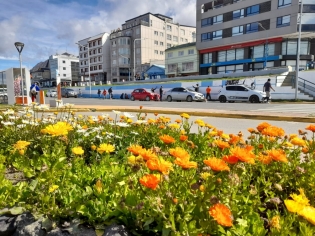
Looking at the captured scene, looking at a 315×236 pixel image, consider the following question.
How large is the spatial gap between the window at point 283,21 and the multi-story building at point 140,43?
34.7m

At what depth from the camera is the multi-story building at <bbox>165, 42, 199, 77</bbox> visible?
48.7 m

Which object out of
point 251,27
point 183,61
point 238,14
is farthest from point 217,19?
point 183,61

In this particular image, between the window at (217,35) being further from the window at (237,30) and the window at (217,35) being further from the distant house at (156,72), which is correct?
the distant house at (156,72)

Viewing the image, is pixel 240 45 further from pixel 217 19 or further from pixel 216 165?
pixel 216 165

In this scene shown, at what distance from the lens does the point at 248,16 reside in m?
39.2

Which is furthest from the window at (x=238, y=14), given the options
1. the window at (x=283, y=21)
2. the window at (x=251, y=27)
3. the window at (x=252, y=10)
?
the window at (x=283, y=21)

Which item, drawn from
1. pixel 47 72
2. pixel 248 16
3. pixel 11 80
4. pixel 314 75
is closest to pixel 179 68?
pixel 248 16

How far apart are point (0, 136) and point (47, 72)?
10355 centimetres

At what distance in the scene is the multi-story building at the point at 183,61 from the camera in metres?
48.7

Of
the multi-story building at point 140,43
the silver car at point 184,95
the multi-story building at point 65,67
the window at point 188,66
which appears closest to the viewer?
the silver car at point 184,95

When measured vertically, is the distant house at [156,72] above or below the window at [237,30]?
below

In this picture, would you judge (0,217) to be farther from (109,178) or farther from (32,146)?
(32,146)

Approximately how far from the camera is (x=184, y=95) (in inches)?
971

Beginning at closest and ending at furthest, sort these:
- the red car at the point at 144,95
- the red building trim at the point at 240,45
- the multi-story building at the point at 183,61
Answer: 1. the red car at the point at 144,95
2. the red building trim at the point at 240,45
3. the multi-story building at the point at 183,61
